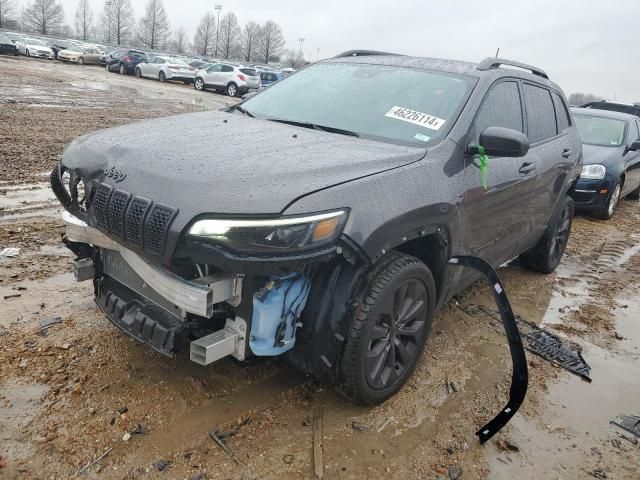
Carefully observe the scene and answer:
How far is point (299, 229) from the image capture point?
7.27 feet

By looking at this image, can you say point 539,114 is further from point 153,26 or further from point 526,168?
point 153,26

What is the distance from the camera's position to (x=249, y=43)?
314 ft

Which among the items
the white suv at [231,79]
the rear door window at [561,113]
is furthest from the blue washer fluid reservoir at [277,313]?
the white suv at [231,79]

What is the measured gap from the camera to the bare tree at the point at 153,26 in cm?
9400

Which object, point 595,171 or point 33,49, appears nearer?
point 595,171

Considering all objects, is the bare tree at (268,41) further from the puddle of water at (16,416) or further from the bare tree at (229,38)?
the puddle of water at (16,416)

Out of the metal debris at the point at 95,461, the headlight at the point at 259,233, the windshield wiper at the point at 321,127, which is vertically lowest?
the metal debris at the point at 95,461

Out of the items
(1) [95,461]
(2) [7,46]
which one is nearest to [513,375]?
(1) [95,461]

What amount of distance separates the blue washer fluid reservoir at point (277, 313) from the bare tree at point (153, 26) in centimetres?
10128

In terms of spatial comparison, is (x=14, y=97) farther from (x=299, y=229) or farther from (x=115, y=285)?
(x=299, y=229)

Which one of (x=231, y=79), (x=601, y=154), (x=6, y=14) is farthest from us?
(x=6, y=14)

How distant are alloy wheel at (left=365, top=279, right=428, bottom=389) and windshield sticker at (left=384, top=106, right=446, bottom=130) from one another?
37.5 inches

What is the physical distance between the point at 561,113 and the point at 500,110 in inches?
66.9

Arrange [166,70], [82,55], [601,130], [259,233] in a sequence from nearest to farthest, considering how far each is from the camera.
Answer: [259,233]
[601,130]
[166,70]
[82,55]
